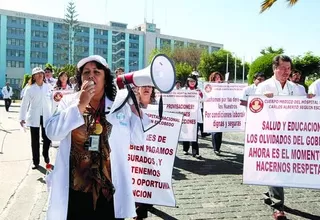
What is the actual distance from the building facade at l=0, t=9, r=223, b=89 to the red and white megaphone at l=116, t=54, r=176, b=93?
77462 mm

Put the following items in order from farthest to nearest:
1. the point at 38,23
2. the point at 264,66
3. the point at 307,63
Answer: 1. the point at 38,23
2. the point at 307,63
3. the point at 264,66

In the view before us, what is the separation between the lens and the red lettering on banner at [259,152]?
4.94 metres

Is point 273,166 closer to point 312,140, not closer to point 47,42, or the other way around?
point 312,140

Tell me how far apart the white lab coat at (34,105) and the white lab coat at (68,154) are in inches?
212

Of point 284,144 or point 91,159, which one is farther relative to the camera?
point 284,144

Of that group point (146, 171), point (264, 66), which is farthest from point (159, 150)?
point (264, 66)

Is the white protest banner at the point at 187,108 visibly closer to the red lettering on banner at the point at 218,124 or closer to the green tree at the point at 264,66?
the red lettering on banner at the point at 218,124

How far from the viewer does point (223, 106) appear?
1017 cm

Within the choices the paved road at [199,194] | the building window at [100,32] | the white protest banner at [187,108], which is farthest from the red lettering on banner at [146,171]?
the building window at [100,32]

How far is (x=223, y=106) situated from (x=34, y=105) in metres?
4.68

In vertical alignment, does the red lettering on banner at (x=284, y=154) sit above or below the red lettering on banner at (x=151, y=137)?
below

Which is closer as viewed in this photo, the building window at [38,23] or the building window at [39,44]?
the building window at [38,23]

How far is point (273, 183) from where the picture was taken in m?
4.88

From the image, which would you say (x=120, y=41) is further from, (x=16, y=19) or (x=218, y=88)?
(x=218, y=88)
